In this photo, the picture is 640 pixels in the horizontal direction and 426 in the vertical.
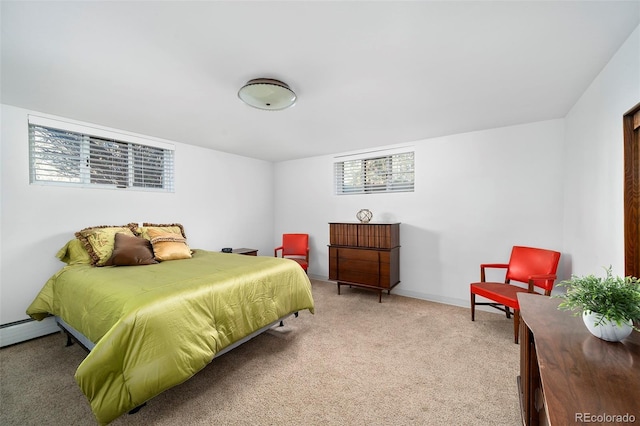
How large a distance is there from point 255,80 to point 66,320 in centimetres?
274

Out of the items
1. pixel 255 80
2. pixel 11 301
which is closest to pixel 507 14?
pixel 255 80

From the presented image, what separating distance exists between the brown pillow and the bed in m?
0.06

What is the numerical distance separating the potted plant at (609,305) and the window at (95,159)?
4631 millimetres

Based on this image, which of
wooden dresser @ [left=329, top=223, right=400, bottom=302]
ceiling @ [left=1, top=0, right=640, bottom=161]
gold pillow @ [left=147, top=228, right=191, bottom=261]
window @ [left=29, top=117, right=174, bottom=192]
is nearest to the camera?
ceiling @ [left=1, top=0, right=640, bottom=161]

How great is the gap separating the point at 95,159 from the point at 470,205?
5106 millimetres

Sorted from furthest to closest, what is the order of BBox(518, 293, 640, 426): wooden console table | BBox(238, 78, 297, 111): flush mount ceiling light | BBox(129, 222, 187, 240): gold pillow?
BBox(129, 222, 187, 240): gold pillow < BBox(238, 78, 297, 111): flush mount ceiling light < BBox(518, 293, 640, 426): wooden console table

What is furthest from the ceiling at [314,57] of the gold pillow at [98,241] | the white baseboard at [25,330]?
the white baseboard at [25,330]

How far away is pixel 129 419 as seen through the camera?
66.8 inches

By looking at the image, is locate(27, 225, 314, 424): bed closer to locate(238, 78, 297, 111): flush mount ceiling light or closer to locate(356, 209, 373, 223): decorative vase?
locate(238, 78, 297, 111): flush mount ceiling light

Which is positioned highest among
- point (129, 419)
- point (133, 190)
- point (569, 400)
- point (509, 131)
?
point (509, 131)

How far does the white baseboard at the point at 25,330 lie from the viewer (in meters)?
2.64

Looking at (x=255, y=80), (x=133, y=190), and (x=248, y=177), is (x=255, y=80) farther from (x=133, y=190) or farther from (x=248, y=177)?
(x=248, y=177)

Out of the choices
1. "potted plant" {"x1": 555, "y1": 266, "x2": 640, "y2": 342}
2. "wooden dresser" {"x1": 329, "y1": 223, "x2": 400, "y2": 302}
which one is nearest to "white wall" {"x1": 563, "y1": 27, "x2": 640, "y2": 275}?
"potted plant" {"x1": 555, "y1": 266, "x2": 640, "y2": 342}

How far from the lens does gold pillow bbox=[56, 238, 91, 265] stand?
2.85 meters
